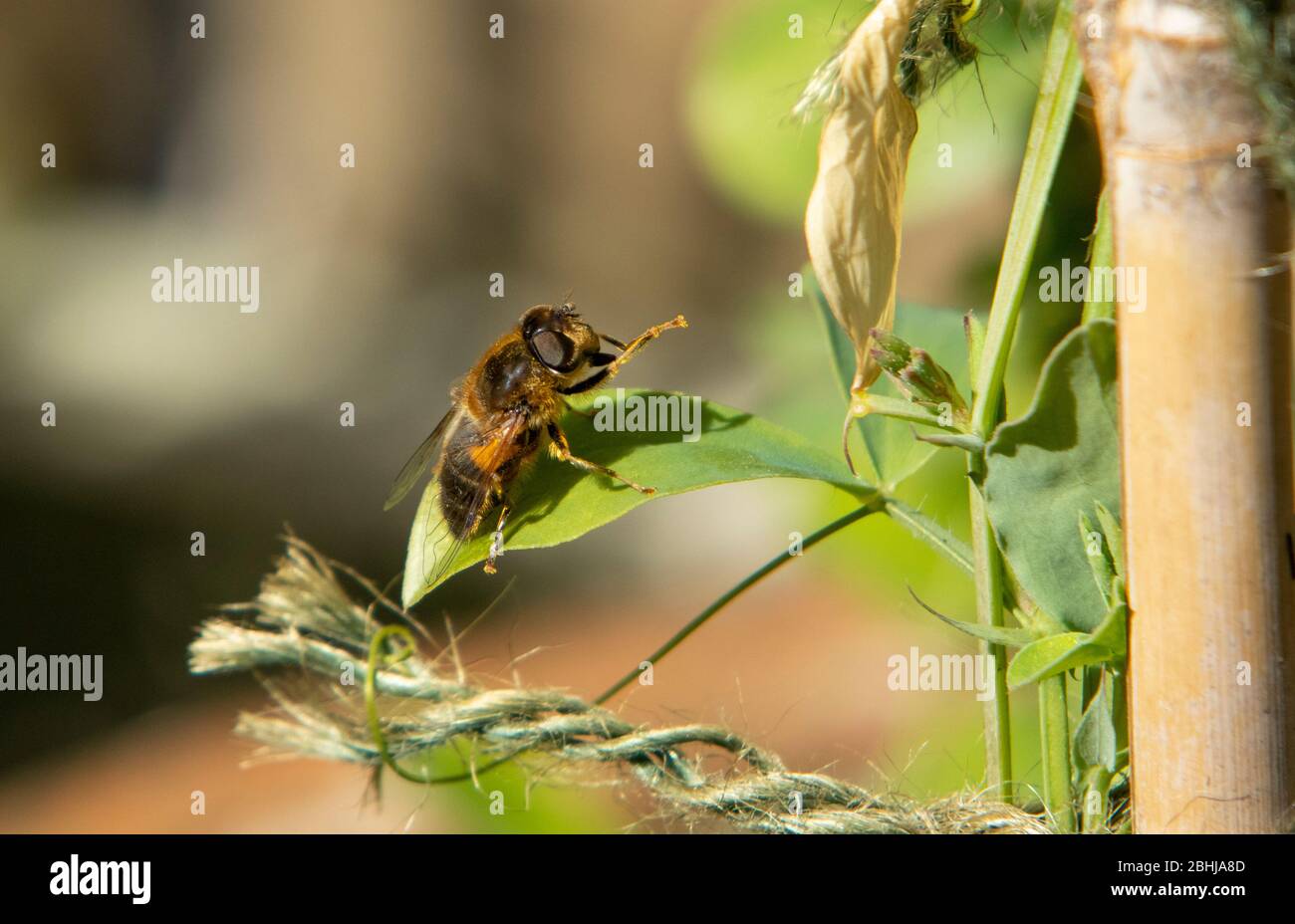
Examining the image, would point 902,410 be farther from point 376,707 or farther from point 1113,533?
point 376,707

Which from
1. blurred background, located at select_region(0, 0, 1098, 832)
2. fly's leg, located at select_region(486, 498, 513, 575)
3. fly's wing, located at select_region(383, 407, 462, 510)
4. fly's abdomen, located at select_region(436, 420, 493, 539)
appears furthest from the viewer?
blurred background, located at select_region(0, 0, 1098, 832)

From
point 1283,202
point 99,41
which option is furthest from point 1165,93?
point 99,41

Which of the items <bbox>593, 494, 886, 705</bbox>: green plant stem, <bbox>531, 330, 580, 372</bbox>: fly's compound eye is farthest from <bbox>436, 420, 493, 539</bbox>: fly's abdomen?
<bbox>593, 494, 886, 705</bbox>: green plant stem

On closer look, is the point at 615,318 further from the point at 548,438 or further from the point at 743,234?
the point at 548,438

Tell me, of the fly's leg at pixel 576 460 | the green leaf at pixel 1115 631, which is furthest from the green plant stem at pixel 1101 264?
the fly's leg at pixel 576 460

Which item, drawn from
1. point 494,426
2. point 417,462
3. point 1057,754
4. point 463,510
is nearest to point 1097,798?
point 1057,754

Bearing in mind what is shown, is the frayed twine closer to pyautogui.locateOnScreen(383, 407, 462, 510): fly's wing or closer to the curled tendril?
the curled tendril
